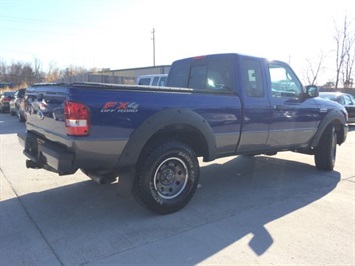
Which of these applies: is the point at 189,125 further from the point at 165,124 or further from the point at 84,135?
the point at 84,135

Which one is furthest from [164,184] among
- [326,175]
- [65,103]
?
[326,175]

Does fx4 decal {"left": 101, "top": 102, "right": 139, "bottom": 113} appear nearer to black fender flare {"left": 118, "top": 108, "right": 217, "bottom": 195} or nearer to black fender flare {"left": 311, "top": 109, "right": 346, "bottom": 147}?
black fender flare {"left": 118, "top": 108, "right": 217, "bottom": 195}

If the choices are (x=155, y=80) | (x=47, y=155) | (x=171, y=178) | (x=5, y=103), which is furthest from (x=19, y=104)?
(x=171, y=178)

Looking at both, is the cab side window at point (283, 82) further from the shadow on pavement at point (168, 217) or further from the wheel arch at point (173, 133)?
the wheel arch at point (173, 133)

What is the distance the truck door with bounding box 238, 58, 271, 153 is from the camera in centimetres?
491

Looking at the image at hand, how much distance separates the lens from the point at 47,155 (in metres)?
3.68

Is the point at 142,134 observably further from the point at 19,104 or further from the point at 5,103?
the point at 5,103

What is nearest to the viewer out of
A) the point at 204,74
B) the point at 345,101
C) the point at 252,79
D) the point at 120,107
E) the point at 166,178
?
the point at 120,107

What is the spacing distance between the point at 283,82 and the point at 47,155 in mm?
3958

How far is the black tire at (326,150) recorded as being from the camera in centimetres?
639

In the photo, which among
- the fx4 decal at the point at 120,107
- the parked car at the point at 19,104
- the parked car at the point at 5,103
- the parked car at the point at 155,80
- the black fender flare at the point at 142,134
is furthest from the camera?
the parked car at the point at 5,103

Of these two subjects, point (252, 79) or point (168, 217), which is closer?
point (168, 217)

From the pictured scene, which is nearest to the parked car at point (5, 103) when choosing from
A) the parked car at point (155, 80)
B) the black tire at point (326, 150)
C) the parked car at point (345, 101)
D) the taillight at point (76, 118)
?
the parked car at point (155, 80)

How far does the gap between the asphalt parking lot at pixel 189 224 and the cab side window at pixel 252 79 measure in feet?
5.00
